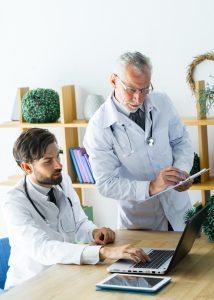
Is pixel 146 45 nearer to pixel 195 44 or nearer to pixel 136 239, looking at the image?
pixel 195 44

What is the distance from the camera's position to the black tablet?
7.46 feet

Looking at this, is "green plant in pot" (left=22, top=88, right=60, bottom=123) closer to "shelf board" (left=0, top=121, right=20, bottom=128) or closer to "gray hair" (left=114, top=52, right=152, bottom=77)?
"shelf board" (left=0, top=121, right=20, bottom=128)

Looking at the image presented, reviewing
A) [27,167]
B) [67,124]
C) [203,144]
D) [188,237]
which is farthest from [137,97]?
[67,124]

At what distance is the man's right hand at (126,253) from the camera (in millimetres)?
2518

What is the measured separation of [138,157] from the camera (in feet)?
10.5

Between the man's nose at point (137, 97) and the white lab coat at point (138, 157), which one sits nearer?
the man's nose at point (137, 97)

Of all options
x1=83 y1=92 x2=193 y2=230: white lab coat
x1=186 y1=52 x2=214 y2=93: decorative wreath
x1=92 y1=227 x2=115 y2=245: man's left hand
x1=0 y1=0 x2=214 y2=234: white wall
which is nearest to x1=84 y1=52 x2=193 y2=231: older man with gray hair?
x1=83 y1=92 x2=193 y2=230: white lab coat

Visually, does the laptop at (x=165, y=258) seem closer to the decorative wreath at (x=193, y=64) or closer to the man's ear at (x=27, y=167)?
the man's ear at (x=27, y=167)

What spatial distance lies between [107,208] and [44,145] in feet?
6.28

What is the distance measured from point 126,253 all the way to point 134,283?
0.21m

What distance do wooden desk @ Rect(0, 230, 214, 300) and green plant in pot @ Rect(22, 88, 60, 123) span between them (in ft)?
6.46

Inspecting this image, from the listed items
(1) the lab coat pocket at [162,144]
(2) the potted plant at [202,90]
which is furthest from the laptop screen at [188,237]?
(2) the potted plant at [202,90]

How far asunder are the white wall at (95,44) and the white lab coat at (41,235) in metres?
1.57

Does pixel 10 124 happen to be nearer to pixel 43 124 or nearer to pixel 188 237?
pixel 43 124
